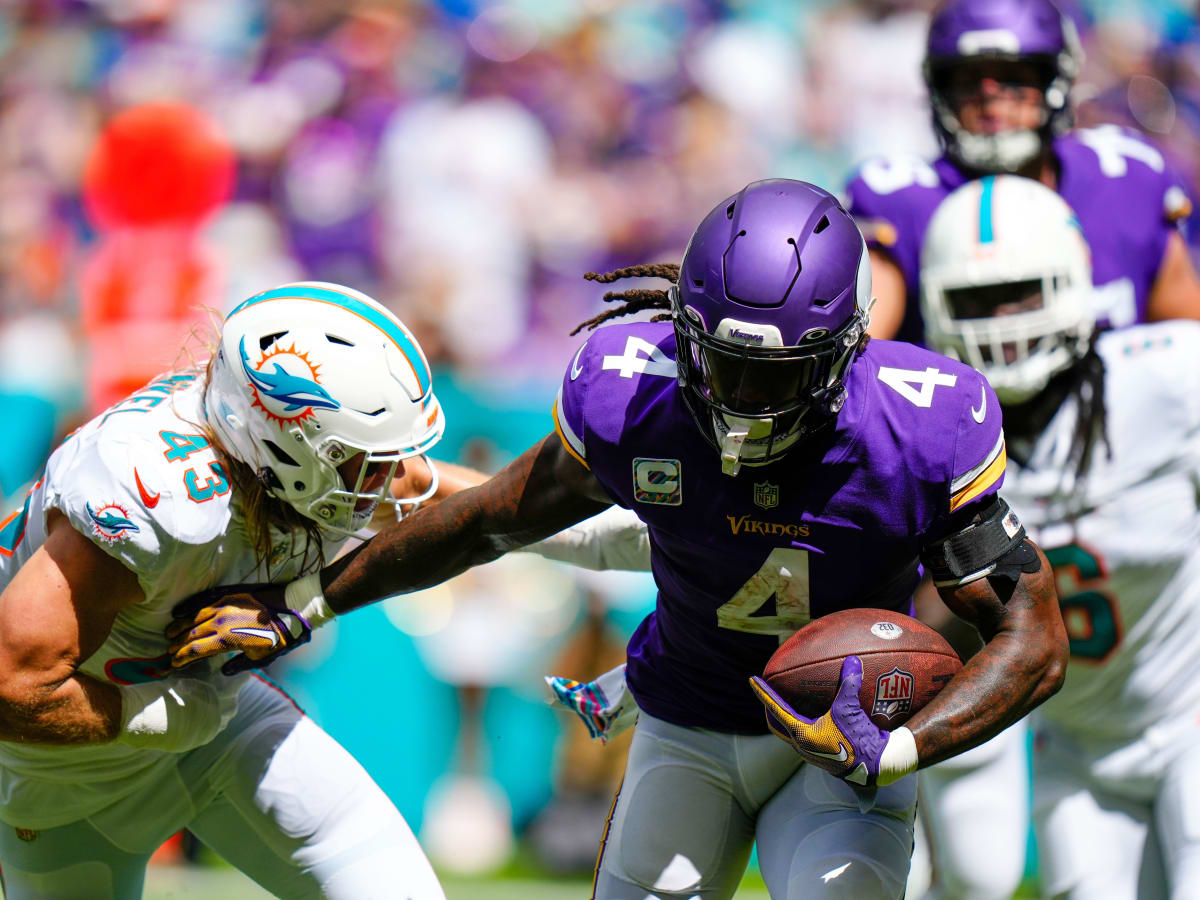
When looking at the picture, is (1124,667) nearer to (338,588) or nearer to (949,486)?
(949,486)

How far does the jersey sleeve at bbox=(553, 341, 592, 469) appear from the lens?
2754mm

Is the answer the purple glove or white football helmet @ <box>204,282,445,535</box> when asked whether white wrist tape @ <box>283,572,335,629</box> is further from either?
the purple glove

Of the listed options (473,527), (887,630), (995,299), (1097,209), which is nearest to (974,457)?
(887,630)

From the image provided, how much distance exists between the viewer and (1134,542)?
3561mm

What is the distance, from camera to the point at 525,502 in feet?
9.46

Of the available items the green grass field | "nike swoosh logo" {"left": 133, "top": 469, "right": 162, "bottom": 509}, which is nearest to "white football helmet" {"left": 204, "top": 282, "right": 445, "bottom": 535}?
"nike swoosh logo" {"left": 133, "top": 469, "right": 162, "bottom": 509}

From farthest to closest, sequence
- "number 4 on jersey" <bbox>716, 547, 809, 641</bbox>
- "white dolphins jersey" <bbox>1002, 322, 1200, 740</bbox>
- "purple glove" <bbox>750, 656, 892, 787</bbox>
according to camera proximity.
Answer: "white dolphins jersey" <bbox>1002, 322, 1200, 740</bbox> < "number 4 on jersey" <bbox>716, 547, 809, 641</bbox> < "purple glove" <bbox>750, 656, 892, 787</bbox>

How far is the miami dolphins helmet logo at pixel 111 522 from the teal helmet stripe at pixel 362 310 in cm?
50

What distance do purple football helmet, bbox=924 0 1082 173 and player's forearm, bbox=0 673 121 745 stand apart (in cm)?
296

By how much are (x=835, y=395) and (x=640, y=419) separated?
36 cm

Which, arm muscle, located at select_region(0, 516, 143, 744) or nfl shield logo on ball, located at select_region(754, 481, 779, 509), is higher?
nfl shield logo on ball, located at select_region(754, 481, 779, 509)

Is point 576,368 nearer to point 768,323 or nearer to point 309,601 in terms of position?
point 768,323

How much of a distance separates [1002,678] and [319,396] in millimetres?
1375

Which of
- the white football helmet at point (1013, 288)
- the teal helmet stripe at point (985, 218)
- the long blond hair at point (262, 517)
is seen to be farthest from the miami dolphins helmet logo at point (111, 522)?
the teal helmet stripe at point (985, 218)
